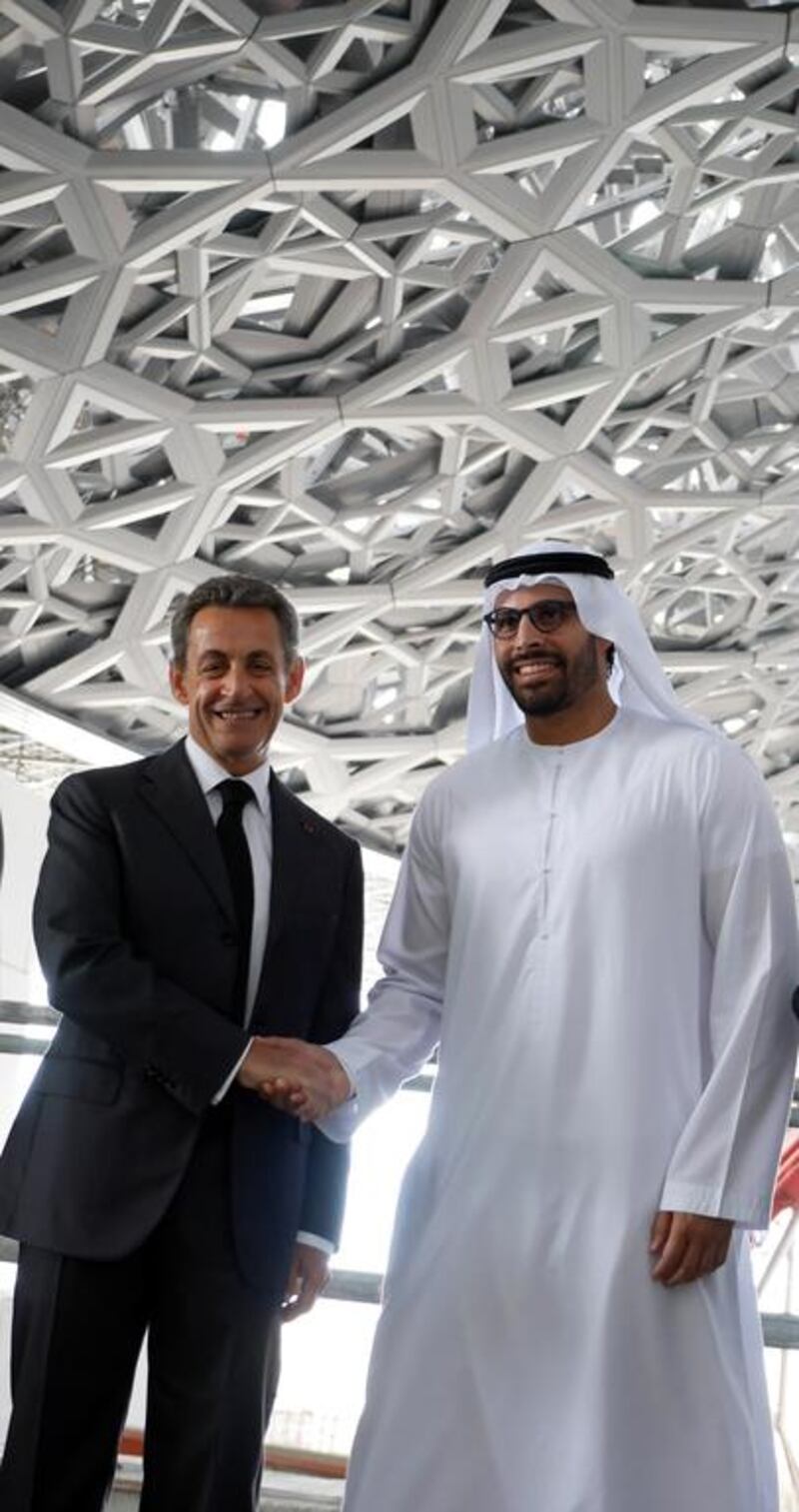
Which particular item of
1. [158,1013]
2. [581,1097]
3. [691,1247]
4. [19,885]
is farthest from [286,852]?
[19,885]

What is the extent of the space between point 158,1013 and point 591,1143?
708mm

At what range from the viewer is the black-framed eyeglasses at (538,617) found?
3.15 metres

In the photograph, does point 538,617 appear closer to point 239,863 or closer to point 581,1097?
point 239,863

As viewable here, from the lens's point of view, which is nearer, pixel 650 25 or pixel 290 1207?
pixel 290 1207

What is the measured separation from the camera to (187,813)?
3057mm

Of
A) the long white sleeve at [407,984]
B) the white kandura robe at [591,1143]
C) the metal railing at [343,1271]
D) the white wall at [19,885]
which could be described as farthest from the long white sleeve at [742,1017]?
the white wall at [19,885]

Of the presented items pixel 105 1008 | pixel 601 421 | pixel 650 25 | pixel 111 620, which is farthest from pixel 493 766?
pixel 111 620

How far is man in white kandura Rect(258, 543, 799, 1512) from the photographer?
2738 millimetres

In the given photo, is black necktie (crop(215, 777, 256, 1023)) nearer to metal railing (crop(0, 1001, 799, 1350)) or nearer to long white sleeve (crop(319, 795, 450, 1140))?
long white sleeve (crop(319, 795, 450, 1140))

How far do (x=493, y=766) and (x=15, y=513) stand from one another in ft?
48.1

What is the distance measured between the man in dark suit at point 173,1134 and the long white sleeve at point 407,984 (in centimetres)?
8

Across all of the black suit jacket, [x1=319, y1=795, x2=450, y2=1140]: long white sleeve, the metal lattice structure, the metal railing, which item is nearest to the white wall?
the metal lattice structure

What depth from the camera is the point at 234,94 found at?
1277 cm

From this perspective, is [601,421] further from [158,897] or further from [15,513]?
[158,897]
